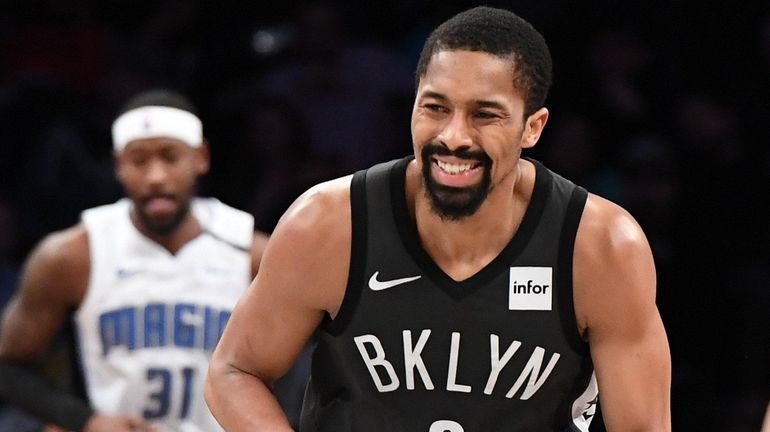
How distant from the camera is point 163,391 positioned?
470 centimetres

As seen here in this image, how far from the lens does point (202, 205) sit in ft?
16.5

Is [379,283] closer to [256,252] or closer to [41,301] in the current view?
[256,252]

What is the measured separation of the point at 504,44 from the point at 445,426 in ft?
2.76

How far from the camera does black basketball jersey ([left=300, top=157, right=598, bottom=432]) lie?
10.8 ft

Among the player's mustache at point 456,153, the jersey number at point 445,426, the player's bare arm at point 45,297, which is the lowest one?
the jersey number at point 445,426

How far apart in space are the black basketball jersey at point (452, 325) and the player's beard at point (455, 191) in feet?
0.53

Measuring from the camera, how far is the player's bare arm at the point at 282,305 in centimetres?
326

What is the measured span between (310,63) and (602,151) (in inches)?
53.7

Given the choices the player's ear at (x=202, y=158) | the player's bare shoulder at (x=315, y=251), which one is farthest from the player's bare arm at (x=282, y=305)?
the player's ear at (x=202, y=158)

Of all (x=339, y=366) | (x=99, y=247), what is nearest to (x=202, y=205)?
(x=99, y=247)

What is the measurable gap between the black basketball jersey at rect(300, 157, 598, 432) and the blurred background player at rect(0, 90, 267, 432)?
4.84 feet

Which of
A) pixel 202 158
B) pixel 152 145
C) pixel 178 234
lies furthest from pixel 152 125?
pixel 178 234

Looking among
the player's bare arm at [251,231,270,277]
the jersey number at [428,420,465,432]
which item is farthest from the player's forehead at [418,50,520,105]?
the player's bare arm at [251,231,270,277]

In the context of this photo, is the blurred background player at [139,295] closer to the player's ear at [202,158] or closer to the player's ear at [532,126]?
→ the player's ear at [202,158]
